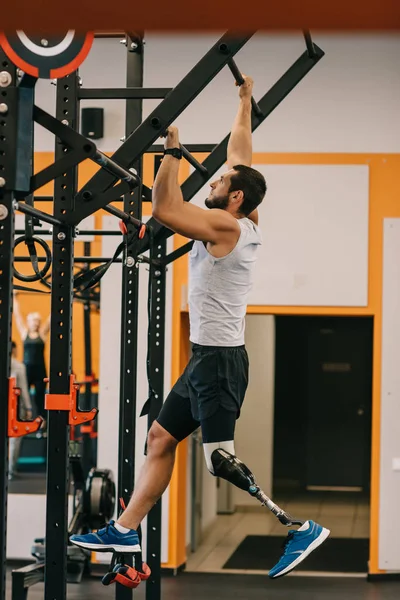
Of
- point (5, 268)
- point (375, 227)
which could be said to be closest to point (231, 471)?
point (5, 268)

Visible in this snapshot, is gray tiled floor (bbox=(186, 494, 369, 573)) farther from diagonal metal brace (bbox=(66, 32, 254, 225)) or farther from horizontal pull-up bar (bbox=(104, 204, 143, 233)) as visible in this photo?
diagonal metal brace (bbox=(66, 32, 254, 225))

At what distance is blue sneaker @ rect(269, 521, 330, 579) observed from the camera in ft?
11.6

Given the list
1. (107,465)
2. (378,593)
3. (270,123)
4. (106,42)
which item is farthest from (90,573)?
(106,42)

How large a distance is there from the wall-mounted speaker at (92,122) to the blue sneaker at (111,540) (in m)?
4.32

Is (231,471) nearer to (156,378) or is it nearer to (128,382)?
(128,382)

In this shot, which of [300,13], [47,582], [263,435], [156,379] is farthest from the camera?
[263,435]

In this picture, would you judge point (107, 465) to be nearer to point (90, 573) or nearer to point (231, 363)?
point (90, 573)

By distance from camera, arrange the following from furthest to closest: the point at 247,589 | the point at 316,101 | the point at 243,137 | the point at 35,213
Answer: the point at 316,101, the point at 247,589, the point at 243,137, the point at 35,213

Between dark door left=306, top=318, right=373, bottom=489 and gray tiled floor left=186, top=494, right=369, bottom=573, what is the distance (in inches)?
15.5

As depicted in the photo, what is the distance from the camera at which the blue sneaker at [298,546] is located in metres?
3.53

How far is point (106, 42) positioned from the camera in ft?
24.8

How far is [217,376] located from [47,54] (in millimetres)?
1497

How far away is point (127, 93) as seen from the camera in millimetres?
3850

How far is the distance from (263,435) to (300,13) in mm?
9828
